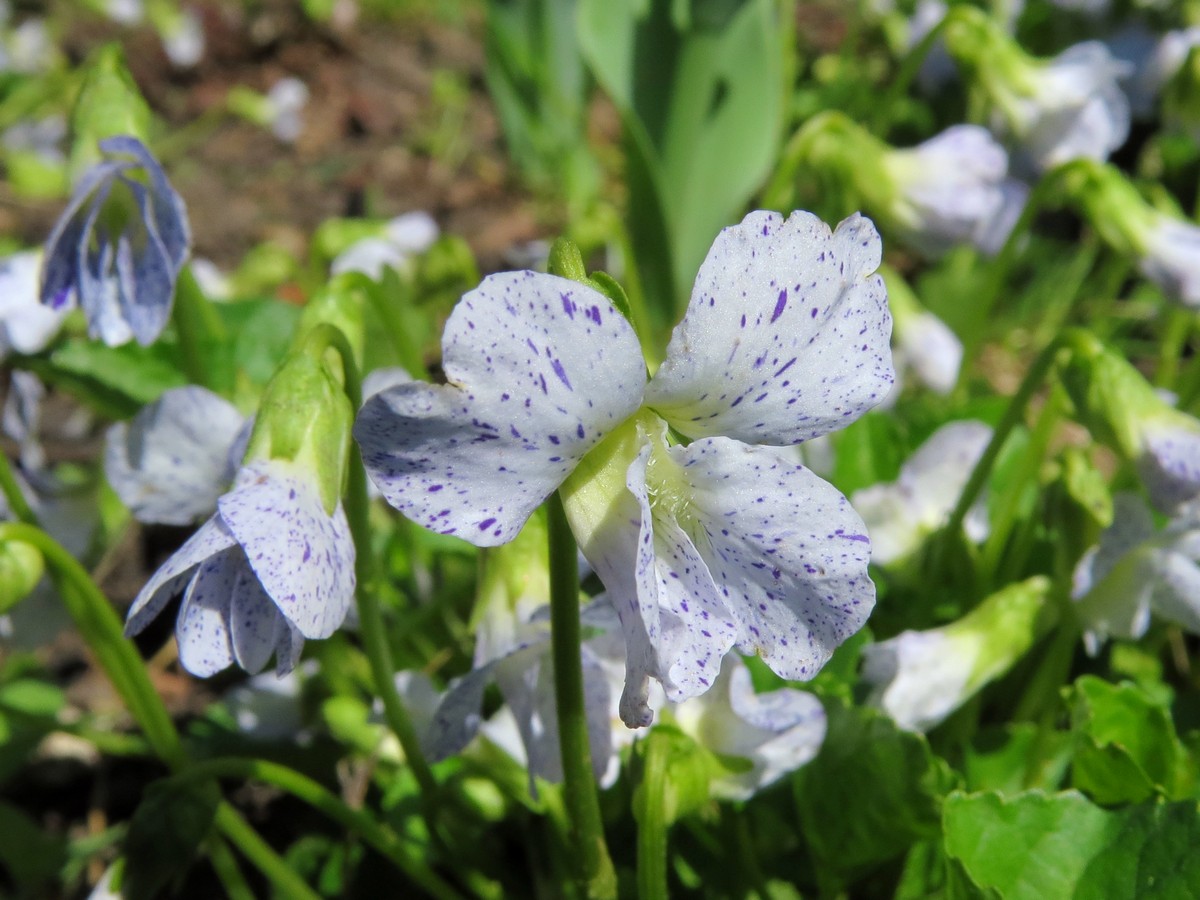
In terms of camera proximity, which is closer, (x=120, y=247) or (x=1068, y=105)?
(x=120, y=247)

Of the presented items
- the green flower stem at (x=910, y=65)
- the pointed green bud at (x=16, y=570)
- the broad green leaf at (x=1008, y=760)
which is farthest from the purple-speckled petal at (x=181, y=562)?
the green flower stem at (x=910, y=65)

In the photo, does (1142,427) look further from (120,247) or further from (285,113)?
(285,113)

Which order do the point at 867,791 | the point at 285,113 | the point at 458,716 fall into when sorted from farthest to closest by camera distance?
the point at 285,113, the point at 867,791, the point at 458,716

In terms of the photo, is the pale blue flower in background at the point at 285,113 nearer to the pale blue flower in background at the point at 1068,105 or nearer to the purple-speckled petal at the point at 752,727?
the pale blue flower in background at the point at 1068,105

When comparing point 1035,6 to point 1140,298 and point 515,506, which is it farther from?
point 515,506

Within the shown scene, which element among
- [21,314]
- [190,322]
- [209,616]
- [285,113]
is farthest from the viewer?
[285,113]

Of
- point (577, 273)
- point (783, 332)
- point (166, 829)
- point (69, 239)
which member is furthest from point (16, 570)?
point (783, 332)
